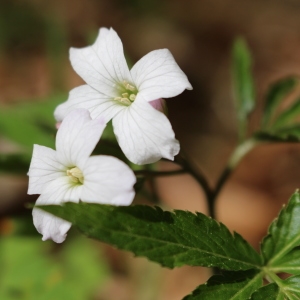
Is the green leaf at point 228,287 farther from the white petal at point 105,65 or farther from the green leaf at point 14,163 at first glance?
the green leaf at point 14,163

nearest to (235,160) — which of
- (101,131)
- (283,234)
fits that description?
(283,234)

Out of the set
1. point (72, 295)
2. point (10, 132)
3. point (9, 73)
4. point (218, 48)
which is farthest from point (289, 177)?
point (9, 73)

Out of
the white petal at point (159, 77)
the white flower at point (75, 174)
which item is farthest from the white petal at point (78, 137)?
the white petal at point (159, 77)

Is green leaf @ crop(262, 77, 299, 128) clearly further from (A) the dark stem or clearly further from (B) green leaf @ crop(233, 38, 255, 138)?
(A) the dark stem

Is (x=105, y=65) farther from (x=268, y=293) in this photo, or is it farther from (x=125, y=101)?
(x=268, y=293)

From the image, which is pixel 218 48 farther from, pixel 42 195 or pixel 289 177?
pixel 42 195

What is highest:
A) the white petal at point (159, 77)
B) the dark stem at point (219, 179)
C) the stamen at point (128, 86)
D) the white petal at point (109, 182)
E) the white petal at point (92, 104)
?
the white petal at point (159, 77)
